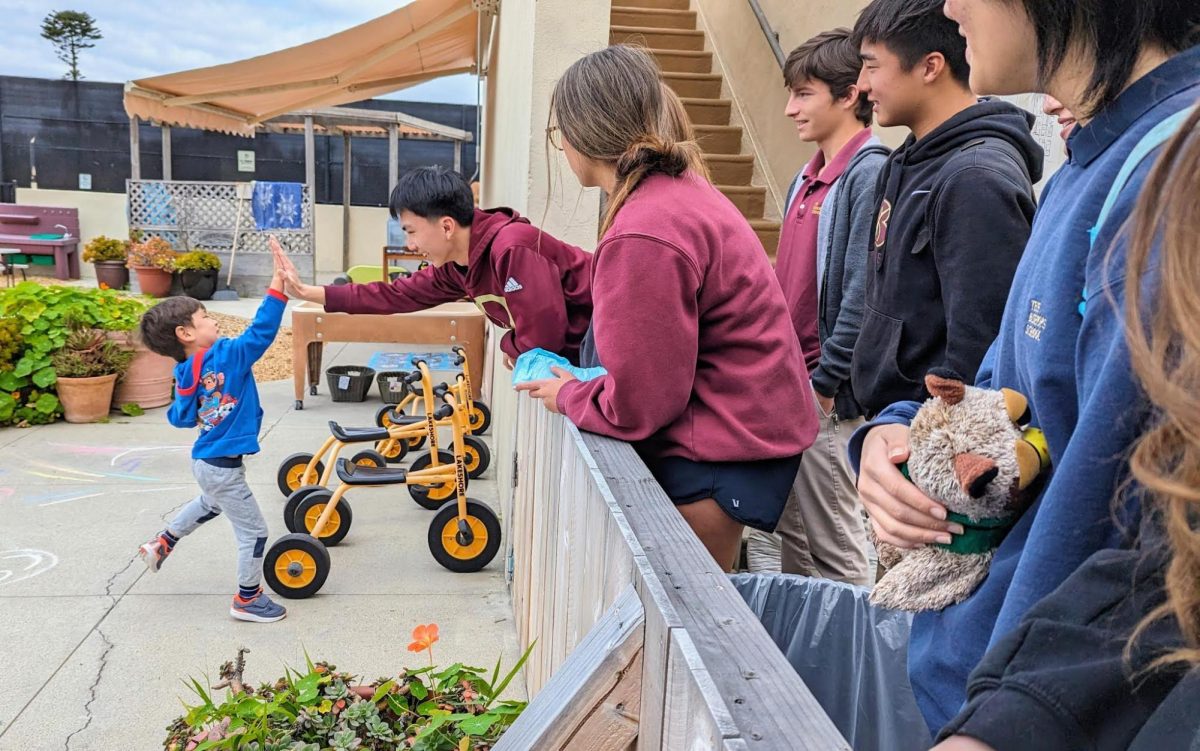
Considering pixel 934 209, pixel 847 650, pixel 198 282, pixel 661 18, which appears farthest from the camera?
pixel 198 282

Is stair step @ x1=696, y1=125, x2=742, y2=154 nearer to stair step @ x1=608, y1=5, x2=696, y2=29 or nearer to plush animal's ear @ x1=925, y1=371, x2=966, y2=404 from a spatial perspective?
stair step @ x1=608, y1=5, x2=696, y2=29

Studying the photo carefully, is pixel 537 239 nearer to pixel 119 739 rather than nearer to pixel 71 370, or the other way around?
pixel 119 739

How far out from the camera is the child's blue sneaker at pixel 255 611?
147 inches

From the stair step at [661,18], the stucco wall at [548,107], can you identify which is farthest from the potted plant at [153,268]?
the stucco wall at [548,107]

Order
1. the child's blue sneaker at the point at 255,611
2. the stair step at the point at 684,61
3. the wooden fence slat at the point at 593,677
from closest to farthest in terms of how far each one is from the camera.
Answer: the wooden fence slat at the point at 593,677
the child's blue sneaker at the point at 255,611
the stair step at the point at 684,61

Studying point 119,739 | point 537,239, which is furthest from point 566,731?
point 119,739

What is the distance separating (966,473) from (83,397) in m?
7.25

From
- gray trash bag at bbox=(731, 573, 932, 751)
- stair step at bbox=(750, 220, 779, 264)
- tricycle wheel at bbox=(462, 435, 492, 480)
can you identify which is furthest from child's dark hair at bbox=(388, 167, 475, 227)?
stair step at bbox=(750, 220, 779, 264)

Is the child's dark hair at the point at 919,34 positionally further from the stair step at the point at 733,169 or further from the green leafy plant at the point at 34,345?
the green leafy plant at the point at 34,345

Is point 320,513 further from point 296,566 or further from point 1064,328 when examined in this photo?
point 1064,328

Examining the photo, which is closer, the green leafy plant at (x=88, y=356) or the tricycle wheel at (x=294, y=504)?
the tricycle wheel at (x=294, y=504)

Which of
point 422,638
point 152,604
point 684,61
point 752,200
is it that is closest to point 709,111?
point 684,61

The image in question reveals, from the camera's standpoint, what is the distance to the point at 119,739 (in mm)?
2879

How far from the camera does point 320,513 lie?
459cm
